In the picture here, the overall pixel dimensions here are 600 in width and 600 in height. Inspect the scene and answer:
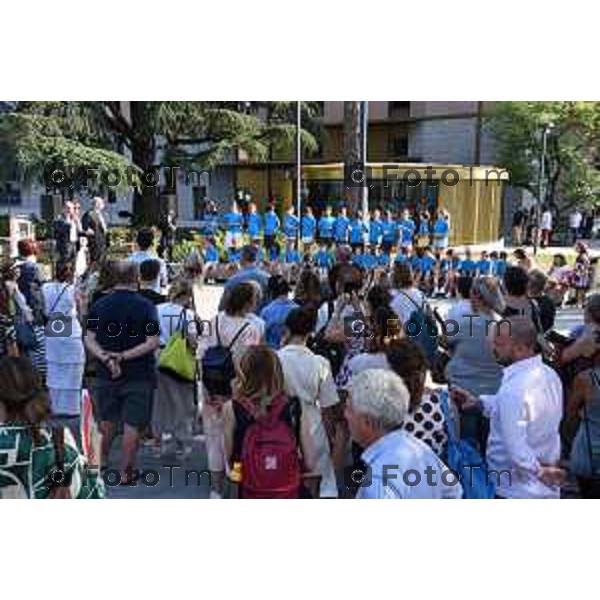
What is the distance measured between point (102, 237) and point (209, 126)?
11.6m

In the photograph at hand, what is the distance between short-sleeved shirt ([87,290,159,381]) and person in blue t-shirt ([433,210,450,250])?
9.89 m

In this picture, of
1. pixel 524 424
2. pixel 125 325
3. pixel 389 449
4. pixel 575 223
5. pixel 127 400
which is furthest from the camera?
pixel 575 223

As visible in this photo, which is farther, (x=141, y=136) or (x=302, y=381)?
(x=141, y=136)

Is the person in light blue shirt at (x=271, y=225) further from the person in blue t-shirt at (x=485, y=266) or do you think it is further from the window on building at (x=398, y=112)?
the window on building at (x=398, y=112)

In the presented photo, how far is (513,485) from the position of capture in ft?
10.6

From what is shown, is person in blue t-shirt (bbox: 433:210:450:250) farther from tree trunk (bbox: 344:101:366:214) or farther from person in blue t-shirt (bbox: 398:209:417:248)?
tree trunk (bbox: 344:101:366:214)

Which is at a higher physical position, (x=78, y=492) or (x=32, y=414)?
(x=32, y=414)

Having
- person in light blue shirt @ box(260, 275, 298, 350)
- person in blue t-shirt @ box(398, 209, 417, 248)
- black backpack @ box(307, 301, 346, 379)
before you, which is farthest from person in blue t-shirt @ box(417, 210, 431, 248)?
black backpack @ box(307, 301, 346, 379)

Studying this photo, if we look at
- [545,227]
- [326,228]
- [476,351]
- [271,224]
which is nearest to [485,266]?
[326,228]

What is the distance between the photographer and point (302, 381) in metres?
3.97

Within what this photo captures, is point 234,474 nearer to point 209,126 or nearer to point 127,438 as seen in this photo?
point 127,438

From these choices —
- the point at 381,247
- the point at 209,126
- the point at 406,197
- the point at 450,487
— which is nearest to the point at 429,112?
the point at 209,126

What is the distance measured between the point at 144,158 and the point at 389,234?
34.9ft

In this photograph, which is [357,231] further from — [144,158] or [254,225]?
[144,158]
